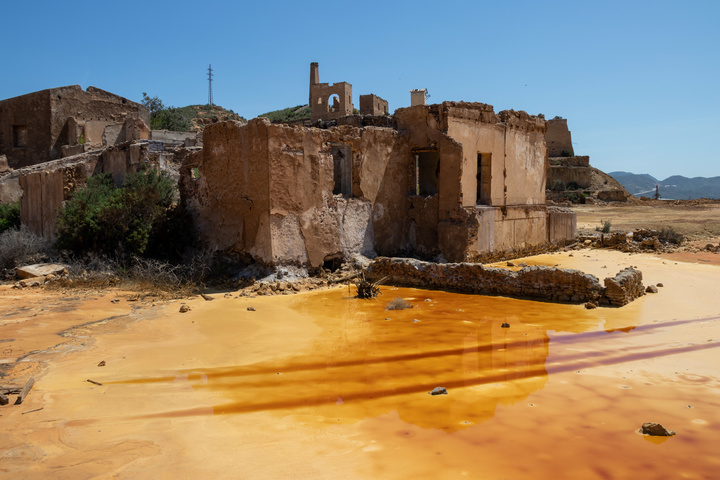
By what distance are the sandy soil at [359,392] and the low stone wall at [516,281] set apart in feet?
1.82

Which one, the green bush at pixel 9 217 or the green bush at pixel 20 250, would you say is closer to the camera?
the green bush at pixel 20 250

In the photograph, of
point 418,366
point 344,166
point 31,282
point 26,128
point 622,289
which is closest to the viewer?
point 418,366

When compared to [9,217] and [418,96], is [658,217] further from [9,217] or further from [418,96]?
[9,217]

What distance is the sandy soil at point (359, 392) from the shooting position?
3.54m

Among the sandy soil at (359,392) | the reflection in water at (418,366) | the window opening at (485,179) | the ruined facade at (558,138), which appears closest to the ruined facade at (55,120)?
the window opening at (485,179)

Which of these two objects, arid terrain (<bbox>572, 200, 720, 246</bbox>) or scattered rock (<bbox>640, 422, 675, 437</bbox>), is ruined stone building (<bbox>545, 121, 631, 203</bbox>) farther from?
scattered rock (<bbox>640, 422, 675, 437</bbox>)

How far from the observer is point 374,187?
12516mm

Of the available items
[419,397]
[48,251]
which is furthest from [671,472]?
[48,251]

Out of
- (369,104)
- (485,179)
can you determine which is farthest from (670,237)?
(369,104)

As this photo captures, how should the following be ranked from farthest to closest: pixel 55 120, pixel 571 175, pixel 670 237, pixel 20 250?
1. pixel 571 175
2. pixel 55 120
3. pixel 670 237
4. pixel 20 250

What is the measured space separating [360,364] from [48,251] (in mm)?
9876

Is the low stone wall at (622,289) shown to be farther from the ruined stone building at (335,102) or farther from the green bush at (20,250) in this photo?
the ruined stone building at (335,102)

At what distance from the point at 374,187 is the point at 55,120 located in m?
16.9

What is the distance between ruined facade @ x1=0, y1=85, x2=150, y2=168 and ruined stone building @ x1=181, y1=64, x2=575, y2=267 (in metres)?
12.4
